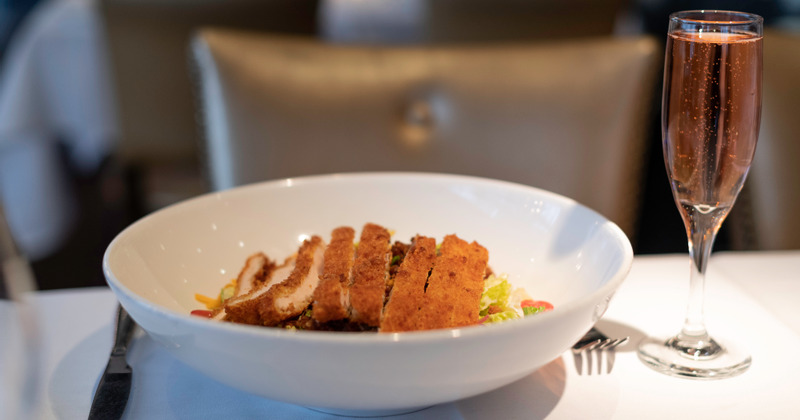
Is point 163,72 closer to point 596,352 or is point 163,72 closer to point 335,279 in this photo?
point 335,279

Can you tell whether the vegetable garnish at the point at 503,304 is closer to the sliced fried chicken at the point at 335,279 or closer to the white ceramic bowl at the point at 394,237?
the white ceramic bowl at the point at 394,237

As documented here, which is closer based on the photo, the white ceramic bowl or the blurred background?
the white ceramic bowl

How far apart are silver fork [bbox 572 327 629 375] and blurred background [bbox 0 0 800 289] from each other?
833 mm

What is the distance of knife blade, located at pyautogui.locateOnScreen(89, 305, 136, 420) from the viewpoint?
2.40 ft

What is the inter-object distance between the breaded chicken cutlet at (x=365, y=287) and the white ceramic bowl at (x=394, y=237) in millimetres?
79

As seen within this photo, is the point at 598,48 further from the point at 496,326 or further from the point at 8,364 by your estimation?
the point at 8,364

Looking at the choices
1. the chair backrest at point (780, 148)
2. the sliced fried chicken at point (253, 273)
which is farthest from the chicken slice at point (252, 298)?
the chair backrest at point (780, 148)

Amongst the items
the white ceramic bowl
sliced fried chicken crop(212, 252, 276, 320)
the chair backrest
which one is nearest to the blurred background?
the chair backrest

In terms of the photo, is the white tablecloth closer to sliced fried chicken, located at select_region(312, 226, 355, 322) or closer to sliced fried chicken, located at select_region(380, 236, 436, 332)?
sliced fried chicken, located at select_region(312, 226, 355, 322)

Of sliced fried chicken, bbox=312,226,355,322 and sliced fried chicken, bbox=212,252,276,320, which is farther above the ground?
sliced fried chicken, bbox=312,226,355,322

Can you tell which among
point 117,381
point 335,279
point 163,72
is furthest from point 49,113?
point 335,279

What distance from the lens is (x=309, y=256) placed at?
0.92 metres

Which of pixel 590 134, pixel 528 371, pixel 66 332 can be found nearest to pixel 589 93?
pixel 590 134

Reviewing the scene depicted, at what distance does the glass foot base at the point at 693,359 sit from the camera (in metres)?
0.80
